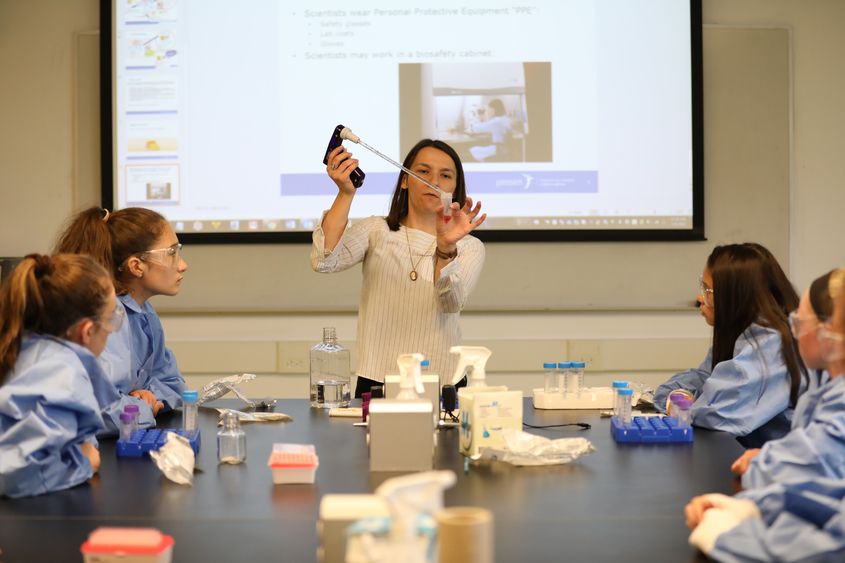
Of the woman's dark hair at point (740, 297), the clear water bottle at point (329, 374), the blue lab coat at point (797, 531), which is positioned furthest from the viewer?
the clear water bottle at point (329, 374)

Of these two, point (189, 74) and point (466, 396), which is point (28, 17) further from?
point (466, 396)

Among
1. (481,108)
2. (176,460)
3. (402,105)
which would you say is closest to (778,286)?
(176,460)

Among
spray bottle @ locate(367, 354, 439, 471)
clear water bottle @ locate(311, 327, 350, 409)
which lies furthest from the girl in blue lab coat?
spray bottle @ locate(367, 354, 439, 471)

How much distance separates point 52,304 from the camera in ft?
5.88

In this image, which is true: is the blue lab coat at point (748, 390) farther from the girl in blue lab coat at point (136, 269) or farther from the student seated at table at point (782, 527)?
the girl in blue lab coat at point (136, 269)

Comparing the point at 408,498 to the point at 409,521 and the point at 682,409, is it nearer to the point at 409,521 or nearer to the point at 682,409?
the point at 409,521

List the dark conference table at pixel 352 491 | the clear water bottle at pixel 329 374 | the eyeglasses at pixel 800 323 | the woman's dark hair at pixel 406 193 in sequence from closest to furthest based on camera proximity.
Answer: the dark conference table at pixel 352 491, the eyeglasses at pixel 800 323, the clear water bottle at pixel 329 374, the woman's dark hair at pixel 406 193

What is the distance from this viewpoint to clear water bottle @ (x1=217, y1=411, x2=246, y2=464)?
6.24ft

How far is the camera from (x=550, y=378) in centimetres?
267

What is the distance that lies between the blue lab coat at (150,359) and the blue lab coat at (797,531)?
5.60 feet

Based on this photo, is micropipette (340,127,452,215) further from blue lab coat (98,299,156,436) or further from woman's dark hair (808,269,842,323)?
woman's dark hair (808,269,842,323)

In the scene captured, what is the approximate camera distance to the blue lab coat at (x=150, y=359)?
8.45ft

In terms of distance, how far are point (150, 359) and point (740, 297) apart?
166cm

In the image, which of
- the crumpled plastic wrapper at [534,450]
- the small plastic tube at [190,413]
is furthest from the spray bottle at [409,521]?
Answer: the small plastic tube at [190,413]
